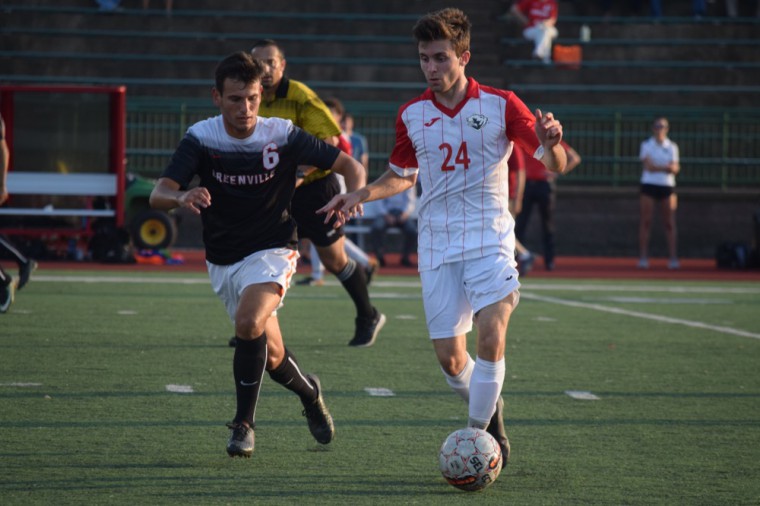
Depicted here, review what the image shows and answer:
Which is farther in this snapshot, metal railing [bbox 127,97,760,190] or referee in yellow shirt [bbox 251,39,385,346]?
metal railing [bbox 127,97,760,190]

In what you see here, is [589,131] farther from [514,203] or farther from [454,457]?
[454,457]

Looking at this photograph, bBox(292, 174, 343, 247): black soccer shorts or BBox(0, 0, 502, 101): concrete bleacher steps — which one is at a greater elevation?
BBox(0, 0, 502, 101): concrete bleacher steps

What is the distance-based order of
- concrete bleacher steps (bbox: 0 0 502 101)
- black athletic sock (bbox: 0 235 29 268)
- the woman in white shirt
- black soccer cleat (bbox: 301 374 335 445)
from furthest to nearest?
1. concrete bleacher steps (bbox: 0 0 502 101)
2. the woman in white shirt
3. black athletic sock (bbox: 0 235 29 268)
4. black soccer cleat (bbox: 301 374 335 445)

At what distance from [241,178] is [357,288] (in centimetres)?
386

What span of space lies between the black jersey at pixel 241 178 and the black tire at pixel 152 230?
11.4 m

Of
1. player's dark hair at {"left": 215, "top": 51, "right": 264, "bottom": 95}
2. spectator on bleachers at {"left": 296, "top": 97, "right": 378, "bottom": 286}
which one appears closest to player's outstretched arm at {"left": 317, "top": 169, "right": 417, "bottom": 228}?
player's dark hair at {"left": 215, "top": 51, "right": 264, "bottom": 95}

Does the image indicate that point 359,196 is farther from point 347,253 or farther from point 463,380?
point 347,253

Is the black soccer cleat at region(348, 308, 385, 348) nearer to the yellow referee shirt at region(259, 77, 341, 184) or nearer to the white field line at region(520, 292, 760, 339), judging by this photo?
the yellow referee shirt at region(259, 77, 341, 184)

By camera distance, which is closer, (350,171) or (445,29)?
(445,29)

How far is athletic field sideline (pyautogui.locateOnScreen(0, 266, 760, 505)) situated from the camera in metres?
5.13

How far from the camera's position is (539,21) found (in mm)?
24141

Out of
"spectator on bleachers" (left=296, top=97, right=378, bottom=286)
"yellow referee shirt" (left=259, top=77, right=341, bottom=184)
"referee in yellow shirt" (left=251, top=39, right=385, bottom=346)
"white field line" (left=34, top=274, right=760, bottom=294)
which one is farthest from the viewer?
"white field line" (left=34, top=274, right=760, bottom=294)

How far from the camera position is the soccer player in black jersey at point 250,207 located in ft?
19.0

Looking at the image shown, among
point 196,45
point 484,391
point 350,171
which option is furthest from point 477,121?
point 196,45
